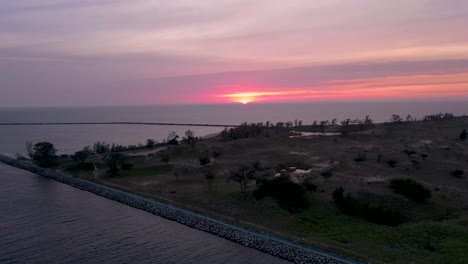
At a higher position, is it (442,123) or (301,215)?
(442,123)

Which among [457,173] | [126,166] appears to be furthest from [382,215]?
[126,166]

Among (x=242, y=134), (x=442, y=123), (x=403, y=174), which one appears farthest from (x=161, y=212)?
(x=442, y=123)

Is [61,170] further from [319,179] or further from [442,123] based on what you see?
[442,123]

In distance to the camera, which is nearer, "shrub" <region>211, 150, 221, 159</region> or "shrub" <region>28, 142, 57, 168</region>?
"shrub" <region>28, 142, 57, 168</region>

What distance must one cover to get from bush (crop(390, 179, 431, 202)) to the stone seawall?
58.2 ft

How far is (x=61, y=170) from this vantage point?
7019 cm

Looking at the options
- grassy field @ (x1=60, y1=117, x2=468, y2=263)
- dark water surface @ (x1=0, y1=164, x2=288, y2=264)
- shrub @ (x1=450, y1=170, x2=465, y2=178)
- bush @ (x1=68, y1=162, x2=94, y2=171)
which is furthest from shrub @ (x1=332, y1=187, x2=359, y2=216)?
bush @ (x1=68, y1=162, x2=94, y2=171)

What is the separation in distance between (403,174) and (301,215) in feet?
84.6

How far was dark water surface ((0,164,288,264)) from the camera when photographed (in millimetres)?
30891

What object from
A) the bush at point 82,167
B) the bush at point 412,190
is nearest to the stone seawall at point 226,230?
the bush at point 82,167

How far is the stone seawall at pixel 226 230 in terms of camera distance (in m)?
29.4

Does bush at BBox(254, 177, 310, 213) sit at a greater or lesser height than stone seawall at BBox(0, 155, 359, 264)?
greater

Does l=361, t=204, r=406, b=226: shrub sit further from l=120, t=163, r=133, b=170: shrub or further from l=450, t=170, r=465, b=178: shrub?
l=120, t=163, r=133, b=170: shrub

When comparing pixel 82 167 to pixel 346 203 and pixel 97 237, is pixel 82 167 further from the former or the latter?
pixel 346 203
